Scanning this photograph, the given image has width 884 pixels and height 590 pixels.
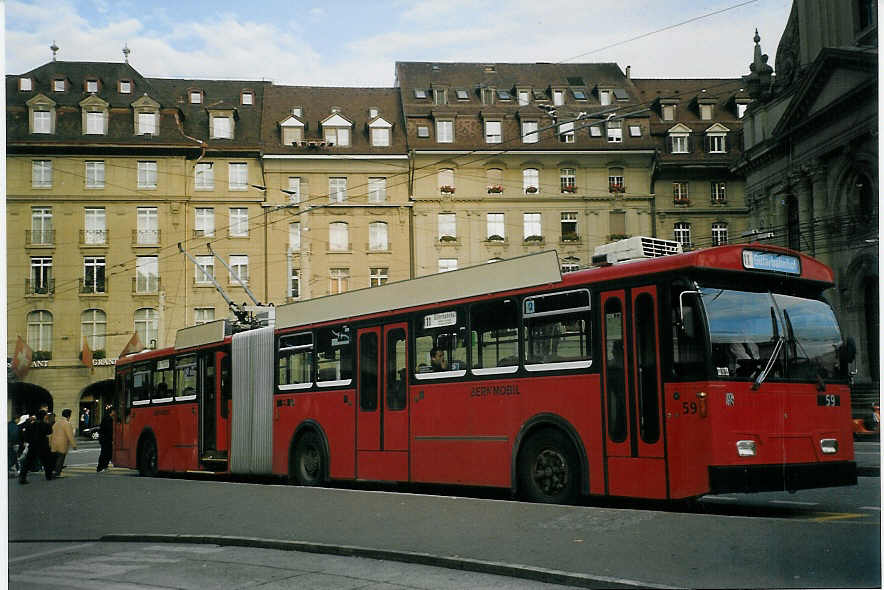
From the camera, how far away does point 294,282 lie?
48.5ft

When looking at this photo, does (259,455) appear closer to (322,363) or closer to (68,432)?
(322,363)

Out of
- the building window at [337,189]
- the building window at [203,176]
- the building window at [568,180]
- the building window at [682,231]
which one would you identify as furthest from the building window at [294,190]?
the building window at [682,231]

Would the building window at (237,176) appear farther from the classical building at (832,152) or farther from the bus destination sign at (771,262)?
the bus destination sign at (771,262)

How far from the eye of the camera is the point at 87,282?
37.6 ft

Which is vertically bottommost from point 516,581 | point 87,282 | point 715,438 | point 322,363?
point 516,581

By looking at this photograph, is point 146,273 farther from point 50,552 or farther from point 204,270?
point 50,552

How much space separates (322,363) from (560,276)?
186 inches

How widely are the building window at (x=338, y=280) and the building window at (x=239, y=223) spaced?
140 centimetres

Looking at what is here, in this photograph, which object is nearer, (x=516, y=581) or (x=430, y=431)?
(x=516, y=581)

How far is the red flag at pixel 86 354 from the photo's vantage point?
40.4 feet

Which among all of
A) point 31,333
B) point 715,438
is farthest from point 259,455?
point 715,438

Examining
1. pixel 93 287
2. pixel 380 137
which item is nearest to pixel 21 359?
pixel 93 287

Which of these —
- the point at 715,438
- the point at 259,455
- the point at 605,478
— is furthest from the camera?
the point at 259,455

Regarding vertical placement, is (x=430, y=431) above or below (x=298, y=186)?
below
